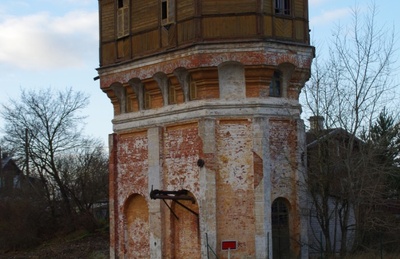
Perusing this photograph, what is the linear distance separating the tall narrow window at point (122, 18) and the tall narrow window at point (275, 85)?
5.89 metres

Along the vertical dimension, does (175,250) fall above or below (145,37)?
below

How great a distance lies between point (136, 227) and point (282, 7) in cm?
954

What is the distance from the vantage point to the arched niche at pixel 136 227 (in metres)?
26.6

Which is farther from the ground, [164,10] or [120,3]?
[120,3]

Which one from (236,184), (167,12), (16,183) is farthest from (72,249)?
(167,12)

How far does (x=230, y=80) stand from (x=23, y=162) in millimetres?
25552

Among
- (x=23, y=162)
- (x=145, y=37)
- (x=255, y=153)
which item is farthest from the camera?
(x=23, y=162)

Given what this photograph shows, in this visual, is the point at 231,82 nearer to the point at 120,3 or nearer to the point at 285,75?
the point at 285,75

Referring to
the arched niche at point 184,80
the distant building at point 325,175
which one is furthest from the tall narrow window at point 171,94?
the distant building at point 325,175

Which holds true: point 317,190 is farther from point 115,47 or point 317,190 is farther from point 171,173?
point 115,47

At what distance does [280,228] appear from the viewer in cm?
2459

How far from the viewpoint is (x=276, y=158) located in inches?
968

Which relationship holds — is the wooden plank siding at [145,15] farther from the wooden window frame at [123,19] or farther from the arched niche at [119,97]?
the arched niche at [119,97]

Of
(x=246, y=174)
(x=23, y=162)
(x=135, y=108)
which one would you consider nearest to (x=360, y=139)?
(x=246, y=174)
